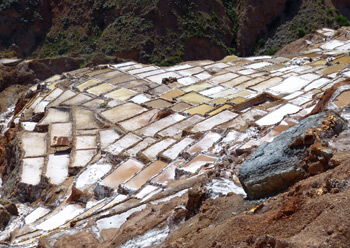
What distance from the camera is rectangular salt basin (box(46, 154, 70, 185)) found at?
13.2 meters

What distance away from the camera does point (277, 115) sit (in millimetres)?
13133

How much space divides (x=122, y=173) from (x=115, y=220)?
141 inches

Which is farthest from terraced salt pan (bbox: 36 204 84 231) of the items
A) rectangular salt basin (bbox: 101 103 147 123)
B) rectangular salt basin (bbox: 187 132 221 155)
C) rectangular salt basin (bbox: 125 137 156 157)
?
rectangular salt basin (bbox: 101 103 147 123)

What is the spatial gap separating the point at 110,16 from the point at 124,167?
→ 32.2 meters

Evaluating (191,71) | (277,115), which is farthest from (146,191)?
(191,71)

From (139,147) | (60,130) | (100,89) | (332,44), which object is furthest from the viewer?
(332,44)

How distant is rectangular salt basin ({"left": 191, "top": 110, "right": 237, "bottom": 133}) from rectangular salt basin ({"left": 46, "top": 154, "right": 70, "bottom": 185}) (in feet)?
13.3

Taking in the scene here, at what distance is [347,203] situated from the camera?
431 cm

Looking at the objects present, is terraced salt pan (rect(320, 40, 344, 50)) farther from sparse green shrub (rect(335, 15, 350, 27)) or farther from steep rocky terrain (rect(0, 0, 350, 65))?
sparse green shrub (rect(335, 15, 350, 27))

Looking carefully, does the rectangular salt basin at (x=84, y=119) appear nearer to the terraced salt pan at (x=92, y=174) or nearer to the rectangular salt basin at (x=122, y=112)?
the rectangular salt basin at (x=122, y=112)

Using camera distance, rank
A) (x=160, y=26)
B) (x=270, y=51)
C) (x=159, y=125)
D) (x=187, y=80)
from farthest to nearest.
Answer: (x=160, y=26)
(x=270, y=51)
(x=187, y=80)
(x=159, y=125)

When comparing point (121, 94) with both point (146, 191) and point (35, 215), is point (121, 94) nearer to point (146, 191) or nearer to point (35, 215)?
point (35, 215)

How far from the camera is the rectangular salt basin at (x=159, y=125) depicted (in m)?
15.0

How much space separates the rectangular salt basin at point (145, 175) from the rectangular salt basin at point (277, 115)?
9.77 feet
